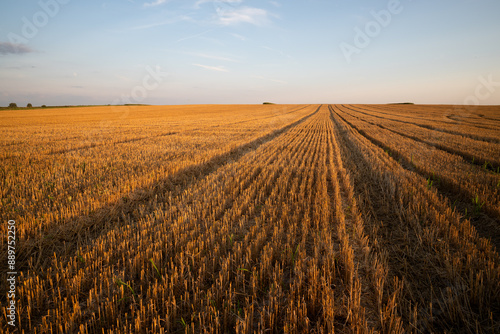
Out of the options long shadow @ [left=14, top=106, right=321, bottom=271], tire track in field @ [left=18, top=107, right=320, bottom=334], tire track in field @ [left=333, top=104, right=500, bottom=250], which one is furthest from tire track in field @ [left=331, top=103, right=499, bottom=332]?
long shadow @ [left=14, top=106, right=321, bottom=271]

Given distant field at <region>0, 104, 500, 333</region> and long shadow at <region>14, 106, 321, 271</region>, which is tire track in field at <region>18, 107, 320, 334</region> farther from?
long shadow at <region>14, 106, 321, 271</region>

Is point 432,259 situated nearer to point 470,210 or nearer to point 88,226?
point 470,210

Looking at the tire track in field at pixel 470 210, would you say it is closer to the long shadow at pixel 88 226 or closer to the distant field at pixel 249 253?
the distant field at pixel 249 253

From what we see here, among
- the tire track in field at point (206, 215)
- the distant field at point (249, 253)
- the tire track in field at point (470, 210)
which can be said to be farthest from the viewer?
the tire track in field at point (470, 210)

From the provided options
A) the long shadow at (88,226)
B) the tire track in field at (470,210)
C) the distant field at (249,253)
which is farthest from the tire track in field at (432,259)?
the long shadow at (88,226)

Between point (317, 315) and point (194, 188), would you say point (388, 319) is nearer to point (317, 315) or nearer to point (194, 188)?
point (317, 315)

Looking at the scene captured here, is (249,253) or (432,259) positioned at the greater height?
(249,253)

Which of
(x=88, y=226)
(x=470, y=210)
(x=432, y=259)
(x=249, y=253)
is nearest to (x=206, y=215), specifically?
(x=249, y=253)

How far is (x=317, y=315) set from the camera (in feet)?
8.04

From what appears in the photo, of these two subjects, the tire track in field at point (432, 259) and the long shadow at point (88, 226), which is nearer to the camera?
the tire track in field at point (432, 259)

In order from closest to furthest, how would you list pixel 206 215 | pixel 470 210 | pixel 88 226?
pixel 88 226 → pixel 206 215 → pixel 470 210

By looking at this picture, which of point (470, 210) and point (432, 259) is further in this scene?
point (470, 210)

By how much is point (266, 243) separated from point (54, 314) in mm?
2711

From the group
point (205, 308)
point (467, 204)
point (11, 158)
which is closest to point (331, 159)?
point (467, 204)
